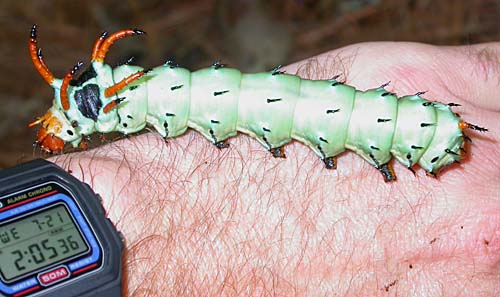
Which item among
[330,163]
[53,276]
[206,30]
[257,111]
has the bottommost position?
[206,30]

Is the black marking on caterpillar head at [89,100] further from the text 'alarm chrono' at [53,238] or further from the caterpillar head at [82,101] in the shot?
the text 'alarm chrono' at [53,238]


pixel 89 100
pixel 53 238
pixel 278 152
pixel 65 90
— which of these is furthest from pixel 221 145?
pixel 53 238

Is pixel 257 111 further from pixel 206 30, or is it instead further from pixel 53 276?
pixel 206 30

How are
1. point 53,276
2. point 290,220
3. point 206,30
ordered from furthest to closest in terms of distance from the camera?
point 206,30 < point 290,220 < point 53,276

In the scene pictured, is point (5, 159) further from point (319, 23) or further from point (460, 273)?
point (460, 273)

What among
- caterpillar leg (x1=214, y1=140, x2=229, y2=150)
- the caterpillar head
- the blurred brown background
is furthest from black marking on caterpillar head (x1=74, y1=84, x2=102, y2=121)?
the blurred brown background

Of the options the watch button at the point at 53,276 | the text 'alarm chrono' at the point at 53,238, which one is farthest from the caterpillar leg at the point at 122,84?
the watch button at the point at 53,276
